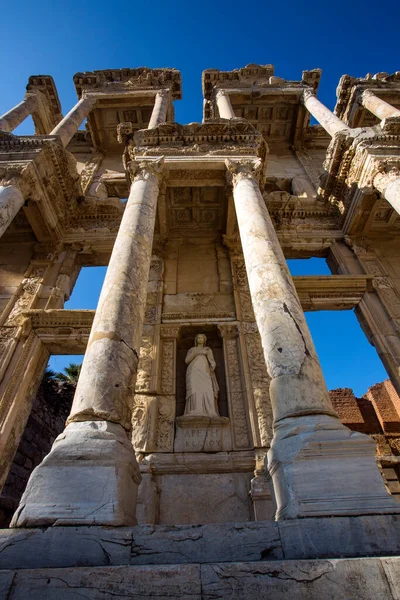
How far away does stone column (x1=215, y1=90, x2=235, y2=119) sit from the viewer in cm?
1532

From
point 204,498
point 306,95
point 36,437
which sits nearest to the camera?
point 204,498

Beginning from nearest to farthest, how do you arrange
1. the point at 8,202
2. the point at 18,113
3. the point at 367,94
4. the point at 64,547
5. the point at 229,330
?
the point at 64,547
the point at 8,202
the point at 229,330
the point at 18,113
the point at 367,94

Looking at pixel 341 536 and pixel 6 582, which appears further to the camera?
pixel 341 536

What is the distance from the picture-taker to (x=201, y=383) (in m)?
8.02

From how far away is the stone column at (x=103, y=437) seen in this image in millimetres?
3365

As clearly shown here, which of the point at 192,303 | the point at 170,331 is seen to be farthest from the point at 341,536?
the point at 192,303

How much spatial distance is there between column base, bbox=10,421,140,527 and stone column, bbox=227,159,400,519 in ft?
5.43

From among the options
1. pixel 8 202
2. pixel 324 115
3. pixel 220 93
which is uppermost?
pixel 220 93

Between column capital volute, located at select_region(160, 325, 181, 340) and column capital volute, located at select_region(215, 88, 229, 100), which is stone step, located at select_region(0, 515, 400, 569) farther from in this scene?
column capital volute, located at select_region(215, 88, 229, 100)

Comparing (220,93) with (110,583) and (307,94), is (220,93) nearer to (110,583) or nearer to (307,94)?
(307,94)

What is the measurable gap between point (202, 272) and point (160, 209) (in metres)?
2.48

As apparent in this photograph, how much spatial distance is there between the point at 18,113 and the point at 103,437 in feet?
49.4

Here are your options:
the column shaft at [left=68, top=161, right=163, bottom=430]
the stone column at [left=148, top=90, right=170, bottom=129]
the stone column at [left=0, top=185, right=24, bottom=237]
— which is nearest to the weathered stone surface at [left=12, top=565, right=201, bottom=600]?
the column shaft at [left=68, top=161, right=163, bottom=430]

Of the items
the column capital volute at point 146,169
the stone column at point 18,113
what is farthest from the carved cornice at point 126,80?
the column capital volute at point 146,169
